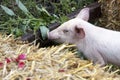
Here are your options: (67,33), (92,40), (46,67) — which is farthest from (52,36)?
(46,67)

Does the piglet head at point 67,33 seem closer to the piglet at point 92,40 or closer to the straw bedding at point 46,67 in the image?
the piglet at point 92,40

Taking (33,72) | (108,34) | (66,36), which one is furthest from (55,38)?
(33,72)

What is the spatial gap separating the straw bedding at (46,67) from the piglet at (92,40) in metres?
1.04

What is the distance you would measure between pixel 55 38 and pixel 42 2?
1701 mm

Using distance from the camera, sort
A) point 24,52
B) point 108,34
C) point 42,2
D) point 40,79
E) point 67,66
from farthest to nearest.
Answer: point 42,2
point 108,34
point 24,52
point 67,66
point 40,79

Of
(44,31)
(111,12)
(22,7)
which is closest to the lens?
(44,31)

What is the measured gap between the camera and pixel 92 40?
5473mm

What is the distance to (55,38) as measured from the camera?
5.49 m

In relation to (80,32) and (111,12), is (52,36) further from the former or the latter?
(111,12)

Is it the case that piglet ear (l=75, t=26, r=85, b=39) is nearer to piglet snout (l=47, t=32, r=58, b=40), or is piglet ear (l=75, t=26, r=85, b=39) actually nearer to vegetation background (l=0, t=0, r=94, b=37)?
piglet snout (l=47, t=32, r=58, b=40)

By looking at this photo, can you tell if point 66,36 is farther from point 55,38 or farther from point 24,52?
point 24,52

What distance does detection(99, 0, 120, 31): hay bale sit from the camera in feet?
21.7

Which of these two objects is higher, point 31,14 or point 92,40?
point 31,14

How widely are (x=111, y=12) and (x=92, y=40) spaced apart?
50.0 inches
